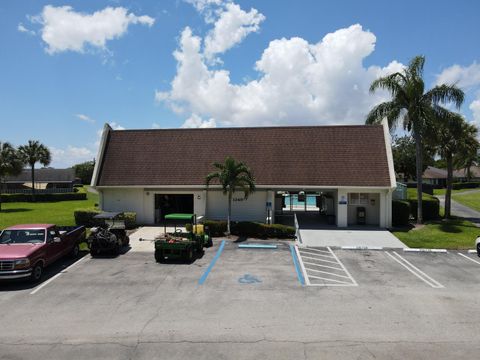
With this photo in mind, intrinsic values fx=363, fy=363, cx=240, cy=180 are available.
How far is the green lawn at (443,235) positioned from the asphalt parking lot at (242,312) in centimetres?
361

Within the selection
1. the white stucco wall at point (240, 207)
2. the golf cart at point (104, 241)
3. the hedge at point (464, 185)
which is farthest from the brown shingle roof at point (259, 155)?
the hedge at point (464, 185)

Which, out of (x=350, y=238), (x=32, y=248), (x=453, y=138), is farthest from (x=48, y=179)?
(x=453, y=138)

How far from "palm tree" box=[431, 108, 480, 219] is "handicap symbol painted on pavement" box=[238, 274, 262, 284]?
18.2 metres

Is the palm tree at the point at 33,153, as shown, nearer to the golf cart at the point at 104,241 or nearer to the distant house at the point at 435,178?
the golf cart at the point at 104,241

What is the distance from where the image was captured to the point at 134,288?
1277 cm

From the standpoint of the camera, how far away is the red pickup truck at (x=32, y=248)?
12.7 metres

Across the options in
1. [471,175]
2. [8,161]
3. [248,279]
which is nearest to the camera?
[248,279]

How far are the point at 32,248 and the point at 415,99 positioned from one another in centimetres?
2425

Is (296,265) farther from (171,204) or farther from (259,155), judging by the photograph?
(171,204)

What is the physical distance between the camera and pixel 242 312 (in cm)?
1048

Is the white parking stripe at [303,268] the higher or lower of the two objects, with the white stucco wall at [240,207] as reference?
lower

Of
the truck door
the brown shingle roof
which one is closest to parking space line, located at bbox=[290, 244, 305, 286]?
the brown shingle roof

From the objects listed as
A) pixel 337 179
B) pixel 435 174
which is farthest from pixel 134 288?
pixel 435 174

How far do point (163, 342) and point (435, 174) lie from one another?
258ft
